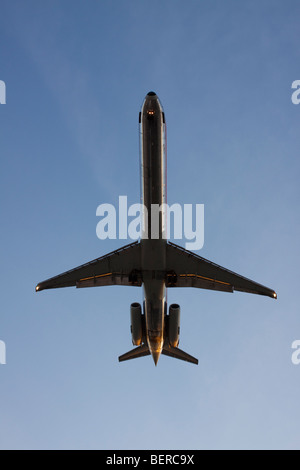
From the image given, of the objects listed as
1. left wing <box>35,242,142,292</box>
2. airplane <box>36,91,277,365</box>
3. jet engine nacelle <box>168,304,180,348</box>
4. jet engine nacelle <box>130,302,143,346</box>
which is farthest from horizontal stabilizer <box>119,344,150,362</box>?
left wing <box>35,242,142,292</box>

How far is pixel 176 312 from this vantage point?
28.5m

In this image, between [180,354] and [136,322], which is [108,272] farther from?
[180,354]

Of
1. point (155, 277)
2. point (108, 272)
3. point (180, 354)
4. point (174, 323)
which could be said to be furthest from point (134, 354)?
point (155, 277)

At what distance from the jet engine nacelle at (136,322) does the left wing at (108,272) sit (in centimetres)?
181

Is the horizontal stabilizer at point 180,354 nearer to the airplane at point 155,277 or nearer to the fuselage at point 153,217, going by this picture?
the airplane at point 155,277

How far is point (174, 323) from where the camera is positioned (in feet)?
94.5

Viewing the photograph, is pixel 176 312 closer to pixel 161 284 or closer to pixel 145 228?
pixel 161 284

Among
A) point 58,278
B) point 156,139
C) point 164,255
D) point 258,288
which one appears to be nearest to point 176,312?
point 164,255

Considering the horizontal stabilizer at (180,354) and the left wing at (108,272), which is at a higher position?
the left wing at (108,272)

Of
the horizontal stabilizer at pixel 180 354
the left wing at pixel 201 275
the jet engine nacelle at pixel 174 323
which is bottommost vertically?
the horizontal stabilizer at pixel 180 354

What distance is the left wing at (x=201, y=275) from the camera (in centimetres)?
2911

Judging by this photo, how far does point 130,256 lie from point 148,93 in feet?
34.3

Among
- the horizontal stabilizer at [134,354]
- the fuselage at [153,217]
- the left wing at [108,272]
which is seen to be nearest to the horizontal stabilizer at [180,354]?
the horizontal stabilizer at [134,354]

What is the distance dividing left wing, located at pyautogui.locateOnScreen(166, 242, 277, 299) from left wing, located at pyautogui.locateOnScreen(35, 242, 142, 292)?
2219 millimetres
